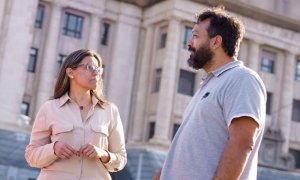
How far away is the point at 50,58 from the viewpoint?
3409cm

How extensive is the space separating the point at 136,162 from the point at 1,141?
4.17 m

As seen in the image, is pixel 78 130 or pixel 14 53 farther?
pixel 14 53

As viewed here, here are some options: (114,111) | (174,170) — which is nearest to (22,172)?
(114,111)

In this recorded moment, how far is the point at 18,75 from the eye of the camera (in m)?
32.3

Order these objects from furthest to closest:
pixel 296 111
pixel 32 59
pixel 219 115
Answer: pixel 296 111 < pixel 32 59 < pixel 219 115

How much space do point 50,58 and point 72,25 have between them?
2.64 m

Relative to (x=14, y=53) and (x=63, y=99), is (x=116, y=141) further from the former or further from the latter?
(x=14, y=53)

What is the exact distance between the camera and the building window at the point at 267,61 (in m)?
38.8

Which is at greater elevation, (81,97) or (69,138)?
(81,97)

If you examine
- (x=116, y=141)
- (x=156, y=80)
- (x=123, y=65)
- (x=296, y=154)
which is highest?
(x=123, y=65)

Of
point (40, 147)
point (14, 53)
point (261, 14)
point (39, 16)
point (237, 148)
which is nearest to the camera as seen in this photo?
point (237, 148)

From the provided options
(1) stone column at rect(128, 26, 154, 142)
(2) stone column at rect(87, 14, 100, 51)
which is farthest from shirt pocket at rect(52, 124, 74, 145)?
(2) stone column at rect(87, 14, 100, 51)

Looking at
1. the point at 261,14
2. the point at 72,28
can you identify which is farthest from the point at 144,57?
the point at 261,14

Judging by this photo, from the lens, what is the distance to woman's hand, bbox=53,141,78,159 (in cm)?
416
